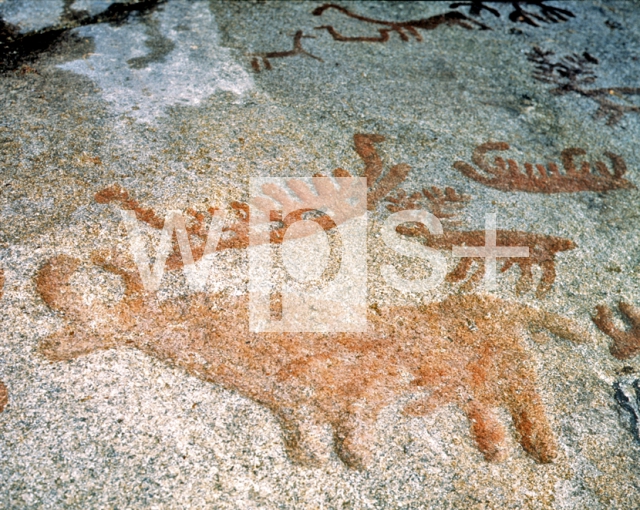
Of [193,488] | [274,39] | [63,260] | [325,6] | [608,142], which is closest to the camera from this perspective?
[193,488]

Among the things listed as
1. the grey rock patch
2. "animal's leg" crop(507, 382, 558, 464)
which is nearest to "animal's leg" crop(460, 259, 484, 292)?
"animal's leg" crop(507, 382, 558, 464)

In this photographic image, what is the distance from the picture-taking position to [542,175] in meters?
1.89

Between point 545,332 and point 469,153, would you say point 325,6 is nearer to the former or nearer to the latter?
point 469,153

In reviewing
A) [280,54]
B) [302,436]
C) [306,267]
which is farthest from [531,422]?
[280,54]

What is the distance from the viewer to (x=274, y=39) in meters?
2.30

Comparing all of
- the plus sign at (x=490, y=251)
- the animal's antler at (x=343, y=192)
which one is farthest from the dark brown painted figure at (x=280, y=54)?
the plus sign at (x=490, y=251)

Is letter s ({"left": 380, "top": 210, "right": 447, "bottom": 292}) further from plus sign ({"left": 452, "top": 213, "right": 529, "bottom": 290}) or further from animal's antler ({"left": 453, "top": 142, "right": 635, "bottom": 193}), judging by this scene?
animal's antler ({"left": 453, "top": 142, "right": 635, "bottom": 193})

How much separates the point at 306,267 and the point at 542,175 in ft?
2.75

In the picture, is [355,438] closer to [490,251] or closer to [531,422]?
[531,422]

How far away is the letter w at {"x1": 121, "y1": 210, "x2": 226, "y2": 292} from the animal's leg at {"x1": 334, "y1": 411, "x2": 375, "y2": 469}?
439 mm

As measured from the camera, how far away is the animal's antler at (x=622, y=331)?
147 centimetres

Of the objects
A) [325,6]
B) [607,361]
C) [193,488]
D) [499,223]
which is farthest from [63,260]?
[325,6]

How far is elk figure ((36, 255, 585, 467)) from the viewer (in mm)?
1254

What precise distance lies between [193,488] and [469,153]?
1267mm
